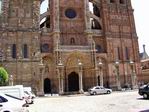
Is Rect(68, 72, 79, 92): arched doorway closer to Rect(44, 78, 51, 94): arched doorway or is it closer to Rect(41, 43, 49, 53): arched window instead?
Rect(44, 78, 51, 94): arched doorway

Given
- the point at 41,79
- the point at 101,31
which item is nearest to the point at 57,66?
the point at 41,79

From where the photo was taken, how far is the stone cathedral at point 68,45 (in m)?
36.4

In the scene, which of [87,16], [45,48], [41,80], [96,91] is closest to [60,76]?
[41,80]

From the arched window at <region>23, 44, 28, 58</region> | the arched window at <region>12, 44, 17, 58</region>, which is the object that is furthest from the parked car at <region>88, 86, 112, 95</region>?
the arched window at <region>12, 44, 17, 58</region>

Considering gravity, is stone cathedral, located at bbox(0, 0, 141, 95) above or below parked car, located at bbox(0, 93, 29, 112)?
above

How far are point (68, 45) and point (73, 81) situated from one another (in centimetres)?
583

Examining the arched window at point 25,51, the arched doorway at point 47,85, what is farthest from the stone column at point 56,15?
the arched doorway at point 47,85

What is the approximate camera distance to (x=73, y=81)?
3984 centimetres

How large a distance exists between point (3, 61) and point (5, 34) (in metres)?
4.18

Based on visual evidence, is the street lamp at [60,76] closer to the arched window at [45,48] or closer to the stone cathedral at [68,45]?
the stone cathedral at [68,45]

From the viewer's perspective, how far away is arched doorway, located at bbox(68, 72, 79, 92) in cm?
3956

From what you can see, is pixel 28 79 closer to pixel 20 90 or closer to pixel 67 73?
pixel 67 73

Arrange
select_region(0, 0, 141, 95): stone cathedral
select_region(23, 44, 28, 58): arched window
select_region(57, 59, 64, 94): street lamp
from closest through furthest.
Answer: select_region(57, 59, 64, 94): street lamp → select_region(0, 0, 141, 95): stone cathedral → select_region(23, 44, 28, 58): arched window

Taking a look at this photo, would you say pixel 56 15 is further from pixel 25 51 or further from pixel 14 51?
pixel 14 51
